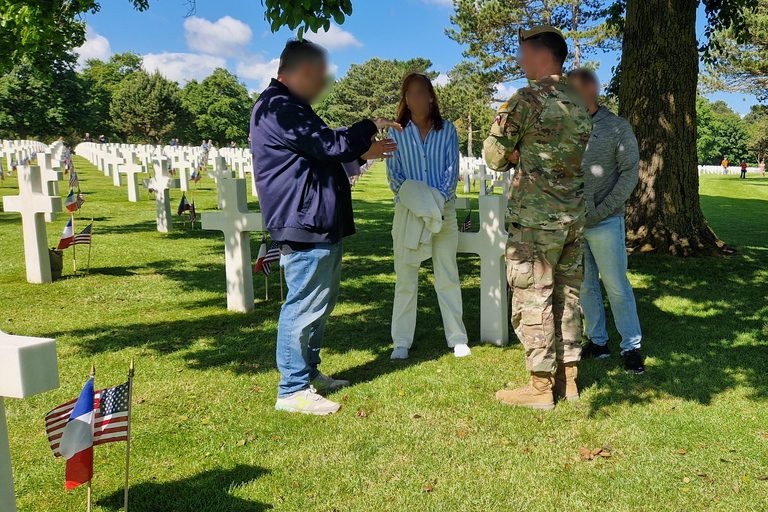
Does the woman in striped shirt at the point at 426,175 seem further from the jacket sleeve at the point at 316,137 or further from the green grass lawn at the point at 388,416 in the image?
the jacket sleeve at the point at 316,137

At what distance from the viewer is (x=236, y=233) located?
601 centimetres

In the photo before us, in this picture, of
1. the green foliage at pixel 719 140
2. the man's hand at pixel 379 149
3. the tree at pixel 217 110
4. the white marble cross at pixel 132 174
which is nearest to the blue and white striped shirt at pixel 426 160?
the man's hand at pixel 379 149

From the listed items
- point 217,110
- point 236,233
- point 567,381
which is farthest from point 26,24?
point 217,110

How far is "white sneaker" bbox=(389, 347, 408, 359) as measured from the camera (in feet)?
16.1

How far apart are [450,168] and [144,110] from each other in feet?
215

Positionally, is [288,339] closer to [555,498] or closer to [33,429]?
[33,429]

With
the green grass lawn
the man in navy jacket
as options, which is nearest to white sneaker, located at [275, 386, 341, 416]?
the man in navy jacket

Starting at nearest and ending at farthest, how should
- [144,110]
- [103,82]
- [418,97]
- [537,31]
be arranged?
[537,31], [418,97], [144,110], [103,82]

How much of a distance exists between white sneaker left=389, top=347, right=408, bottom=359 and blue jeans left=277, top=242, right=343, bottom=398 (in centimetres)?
109

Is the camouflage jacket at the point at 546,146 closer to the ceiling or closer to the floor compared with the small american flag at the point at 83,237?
closer to the ceiling

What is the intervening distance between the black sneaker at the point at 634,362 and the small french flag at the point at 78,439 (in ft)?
12.5

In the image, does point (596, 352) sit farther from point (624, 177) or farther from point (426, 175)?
point (426, 175)

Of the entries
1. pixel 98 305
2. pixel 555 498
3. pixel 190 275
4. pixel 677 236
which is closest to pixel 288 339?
pixel 555 498

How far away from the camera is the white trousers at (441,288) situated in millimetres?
4832
